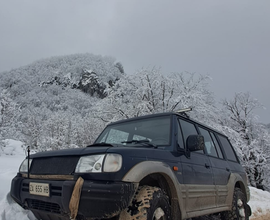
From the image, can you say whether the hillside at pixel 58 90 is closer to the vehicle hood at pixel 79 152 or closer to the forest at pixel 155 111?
the forest at pixel 155 111

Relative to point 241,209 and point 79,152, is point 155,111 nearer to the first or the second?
point 241,209

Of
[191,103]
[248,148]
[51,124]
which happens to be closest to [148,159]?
[191,103]

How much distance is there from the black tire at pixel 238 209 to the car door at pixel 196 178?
3.49ft

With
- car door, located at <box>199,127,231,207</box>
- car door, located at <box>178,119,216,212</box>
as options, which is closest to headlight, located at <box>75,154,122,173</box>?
car door, located at <box>178,119,216,212</box>

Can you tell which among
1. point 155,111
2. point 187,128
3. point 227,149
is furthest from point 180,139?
point 155,111

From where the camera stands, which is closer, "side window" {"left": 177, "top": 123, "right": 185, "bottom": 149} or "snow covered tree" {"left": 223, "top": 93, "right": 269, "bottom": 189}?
"side window" {"left": 177, "top": 123, "right": 185, "bottom": 149}

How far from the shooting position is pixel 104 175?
245 centimetres

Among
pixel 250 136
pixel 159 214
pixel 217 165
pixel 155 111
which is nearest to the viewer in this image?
pixel 159 214

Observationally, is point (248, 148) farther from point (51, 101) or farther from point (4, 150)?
point (51, 101)

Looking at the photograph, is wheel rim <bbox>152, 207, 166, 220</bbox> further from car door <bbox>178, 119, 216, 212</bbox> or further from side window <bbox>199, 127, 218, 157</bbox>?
side window <bbox>199, 127, 218, 157</bbox>

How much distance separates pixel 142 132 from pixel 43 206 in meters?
1.76

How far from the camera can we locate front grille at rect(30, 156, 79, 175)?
106 inches

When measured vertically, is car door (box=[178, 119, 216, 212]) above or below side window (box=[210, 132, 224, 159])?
below

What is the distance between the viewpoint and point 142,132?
12.7ft
